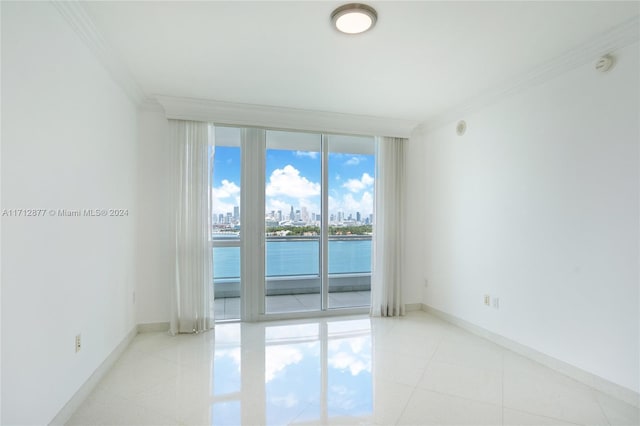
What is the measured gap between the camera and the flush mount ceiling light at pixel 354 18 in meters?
2.07

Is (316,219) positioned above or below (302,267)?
above

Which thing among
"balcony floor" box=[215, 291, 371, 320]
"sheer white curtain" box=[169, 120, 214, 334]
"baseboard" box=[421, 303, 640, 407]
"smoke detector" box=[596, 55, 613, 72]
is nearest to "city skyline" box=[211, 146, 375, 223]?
"sheer white curtain" box=[169, 120, 214, 334]

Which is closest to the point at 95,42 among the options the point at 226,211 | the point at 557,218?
the point at 226,211

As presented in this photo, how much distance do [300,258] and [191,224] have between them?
1460mm

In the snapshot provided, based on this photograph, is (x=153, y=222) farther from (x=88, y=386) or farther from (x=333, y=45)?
(x=333, y=45)

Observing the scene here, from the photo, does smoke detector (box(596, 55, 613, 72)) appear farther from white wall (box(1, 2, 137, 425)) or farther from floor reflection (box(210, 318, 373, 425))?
white wall (box(1, 2, 137, 425))

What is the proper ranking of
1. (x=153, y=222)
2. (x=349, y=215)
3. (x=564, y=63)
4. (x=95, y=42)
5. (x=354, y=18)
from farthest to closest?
1. (x=349, y=215)
2. (x=153, y=222)
3. (x=564, y=63)
4. (x=95, y=42)
5. (x=354, y=18)

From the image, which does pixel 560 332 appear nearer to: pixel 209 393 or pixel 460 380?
pixel 460 380

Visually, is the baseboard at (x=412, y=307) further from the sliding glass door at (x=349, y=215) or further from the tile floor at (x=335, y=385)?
the tile floor at (x=335, y=385)

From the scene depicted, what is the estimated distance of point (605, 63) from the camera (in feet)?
8.02

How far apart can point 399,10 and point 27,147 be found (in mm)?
2251

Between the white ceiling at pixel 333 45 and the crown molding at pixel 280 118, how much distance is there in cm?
17

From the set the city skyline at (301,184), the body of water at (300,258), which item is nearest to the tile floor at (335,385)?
the body of water at (300,258)

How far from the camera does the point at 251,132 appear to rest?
4.11 metres
